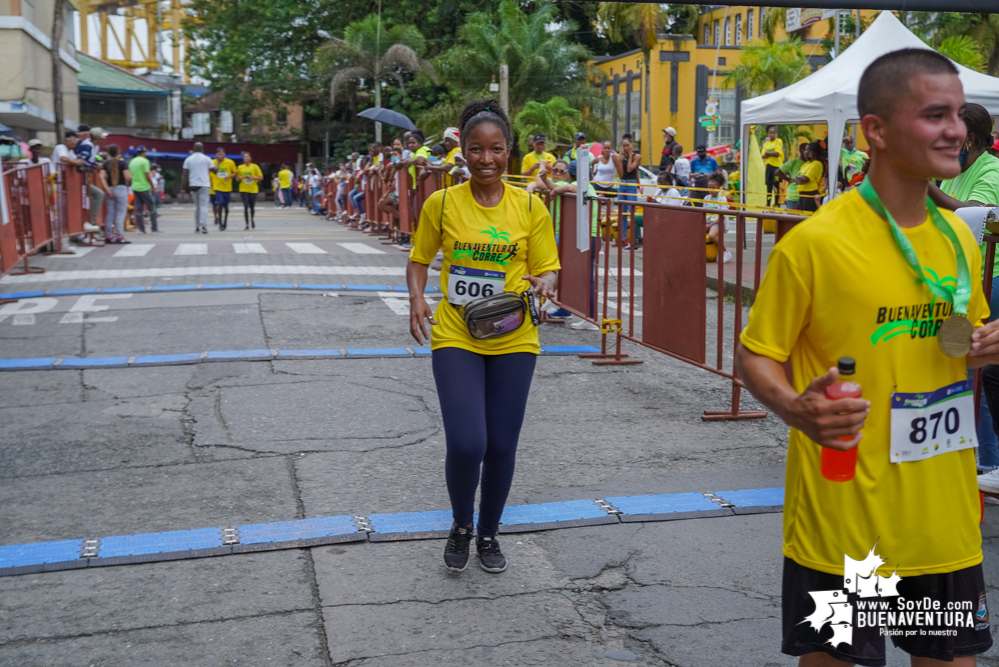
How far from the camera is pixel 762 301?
2359 mm

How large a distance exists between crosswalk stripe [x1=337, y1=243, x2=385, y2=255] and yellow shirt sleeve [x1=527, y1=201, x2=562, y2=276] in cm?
1322

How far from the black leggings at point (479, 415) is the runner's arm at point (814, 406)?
1857mm

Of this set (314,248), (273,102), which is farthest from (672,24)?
(314,248)

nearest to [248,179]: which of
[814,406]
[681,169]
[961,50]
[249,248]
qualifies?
[249,248]

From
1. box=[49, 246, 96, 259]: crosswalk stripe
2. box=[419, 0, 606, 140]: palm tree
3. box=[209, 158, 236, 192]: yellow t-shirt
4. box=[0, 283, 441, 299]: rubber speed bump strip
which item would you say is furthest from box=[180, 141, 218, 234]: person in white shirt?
box=[419, 0, 606, 140]: palm tree

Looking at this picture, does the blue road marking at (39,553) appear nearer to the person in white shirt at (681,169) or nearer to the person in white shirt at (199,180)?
the person in white shirt at (681,169)

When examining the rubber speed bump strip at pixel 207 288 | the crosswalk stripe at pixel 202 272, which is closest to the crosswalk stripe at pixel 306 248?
the crosswalk stripe at pixel 202 272

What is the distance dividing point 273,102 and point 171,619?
5241cm

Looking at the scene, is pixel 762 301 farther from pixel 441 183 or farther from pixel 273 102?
pixel 273 102

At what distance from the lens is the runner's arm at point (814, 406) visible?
2.09 m

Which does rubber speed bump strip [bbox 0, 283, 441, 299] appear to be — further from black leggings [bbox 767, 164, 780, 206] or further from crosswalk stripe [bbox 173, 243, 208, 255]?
black leggings [bbox 767, 164, 780, 206]

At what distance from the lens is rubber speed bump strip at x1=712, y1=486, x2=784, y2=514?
5047mm

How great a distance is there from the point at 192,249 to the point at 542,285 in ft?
47.6

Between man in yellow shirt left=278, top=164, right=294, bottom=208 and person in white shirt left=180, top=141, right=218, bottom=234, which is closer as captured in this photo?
person in white shirt left=180, top=141, right=218, bottom=234
